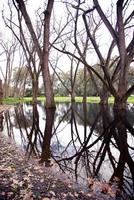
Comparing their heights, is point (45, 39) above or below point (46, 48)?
above

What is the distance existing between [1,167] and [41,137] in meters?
4.64

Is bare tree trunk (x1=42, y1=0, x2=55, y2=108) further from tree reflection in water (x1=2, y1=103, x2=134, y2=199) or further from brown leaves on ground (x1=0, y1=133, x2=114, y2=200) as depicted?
brown leaves on ground (x1=0, y1=133, x2=114, y2=200)

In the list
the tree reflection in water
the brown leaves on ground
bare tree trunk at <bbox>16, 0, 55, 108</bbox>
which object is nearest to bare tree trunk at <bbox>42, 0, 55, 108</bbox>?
bare tree trunk at <bbox>16, 0, 55, 108</bbox>

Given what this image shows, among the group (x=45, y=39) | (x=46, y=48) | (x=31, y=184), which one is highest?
(x=45, y=39)

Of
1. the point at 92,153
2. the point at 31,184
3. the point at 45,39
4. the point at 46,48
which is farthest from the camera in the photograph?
the point at 45,39

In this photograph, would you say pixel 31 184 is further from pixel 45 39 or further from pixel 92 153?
pixel 45 39

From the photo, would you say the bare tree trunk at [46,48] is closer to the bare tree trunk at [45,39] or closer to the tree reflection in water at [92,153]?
the bare tree trunk at [45,39]

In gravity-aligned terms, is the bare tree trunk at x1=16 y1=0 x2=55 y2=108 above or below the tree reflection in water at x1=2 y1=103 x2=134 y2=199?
above

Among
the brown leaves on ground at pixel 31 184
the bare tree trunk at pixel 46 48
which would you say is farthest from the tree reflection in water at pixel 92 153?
the bare tree trunk at pixel 46 48

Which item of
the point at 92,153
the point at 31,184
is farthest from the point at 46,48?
the point at 31,184

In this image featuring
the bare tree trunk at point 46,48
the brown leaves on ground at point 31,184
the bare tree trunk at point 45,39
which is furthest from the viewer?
the bare tree trunk at point 46,48

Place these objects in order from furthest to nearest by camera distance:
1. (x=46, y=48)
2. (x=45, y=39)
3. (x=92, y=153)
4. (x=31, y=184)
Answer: (x=45, y=39) → (x=46, y=48) → (x=92, y=153) → (x=31, y=184)

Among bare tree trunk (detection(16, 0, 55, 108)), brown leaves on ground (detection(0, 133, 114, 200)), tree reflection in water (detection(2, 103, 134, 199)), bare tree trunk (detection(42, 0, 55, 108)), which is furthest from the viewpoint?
bare tree trunk (detection(42, 0, 55, 108))

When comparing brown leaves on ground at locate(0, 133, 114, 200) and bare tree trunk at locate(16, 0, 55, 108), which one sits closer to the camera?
brown leaves on ground at locate(0, 133, 114, 200)
